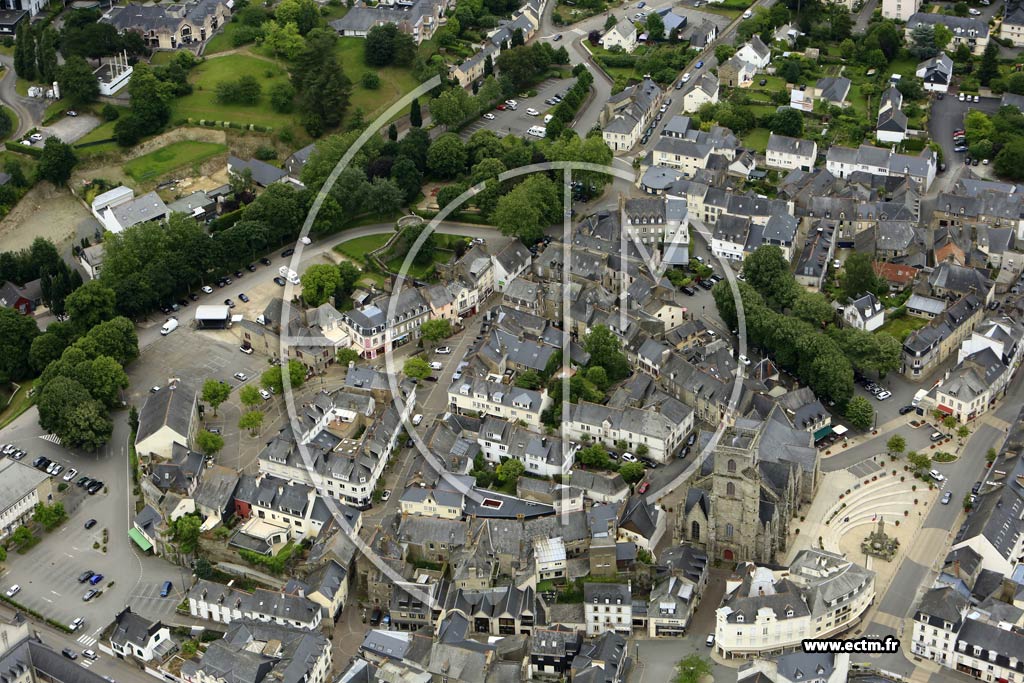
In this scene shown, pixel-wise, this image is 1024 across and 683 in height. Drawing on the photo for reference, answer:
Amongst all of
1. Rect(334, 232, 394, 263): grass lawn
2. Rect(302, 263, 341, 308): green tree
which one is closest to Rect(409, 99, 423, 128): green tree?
Rect(334, 232, 394, 263): grass lawn

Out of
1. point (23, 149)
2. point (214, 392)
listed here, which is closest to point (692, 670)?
point (214, 392)

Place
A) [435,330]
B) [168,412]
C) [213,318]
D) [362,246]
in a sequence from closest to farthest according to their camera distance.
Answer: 1. [168,412]
2. [435,330]
3. [213,318]
4. [362,246]

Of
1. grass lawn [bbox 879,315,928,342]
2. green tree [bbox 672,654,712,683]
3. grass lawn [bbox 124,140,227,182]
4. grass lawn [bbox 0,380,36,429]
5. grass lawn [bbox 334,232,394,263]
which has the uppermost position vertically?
grass lawn [bbox 879,315,928,342]

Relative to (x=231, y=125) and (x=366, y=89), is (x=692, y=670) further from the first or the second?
(x=366, y=89)

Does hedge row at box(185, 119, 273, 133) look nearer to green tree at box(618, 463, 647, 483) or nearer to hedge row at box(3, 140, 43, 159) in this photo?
hedge row at box(3, 140, 43, 159)

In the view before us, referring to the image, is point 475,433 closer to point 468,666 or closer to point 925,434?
point 468,666
